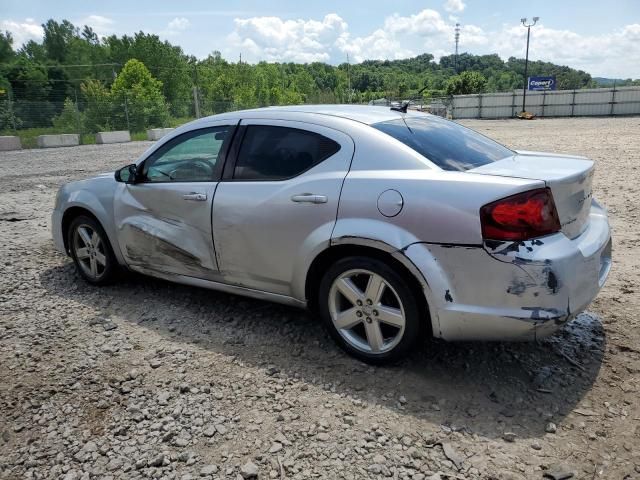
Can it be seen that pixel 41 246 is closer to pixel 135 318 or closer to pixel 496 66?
pixel 135 318

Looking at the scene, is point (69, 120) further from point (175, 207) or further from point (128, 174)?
point (175, 207)

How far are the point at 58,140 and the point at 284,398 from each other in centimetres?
2665

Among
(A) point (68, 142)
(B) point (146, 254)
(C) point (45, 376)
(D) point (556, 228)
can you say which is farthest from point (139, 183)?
(A) point (68, 142)

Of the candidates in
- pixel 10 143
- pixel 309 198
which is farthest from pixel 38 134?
pixel 309 198

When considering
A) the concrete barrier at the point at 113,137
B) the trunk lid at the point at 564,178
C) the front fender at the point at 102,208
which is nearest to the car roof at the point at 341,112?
the trunk lid at the point at 564,178

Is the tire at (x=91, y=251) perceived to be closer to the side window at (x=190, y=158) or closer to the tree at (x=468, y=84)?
the side window at (x=190, y=158)

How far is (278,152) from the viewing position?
3486 millimetres

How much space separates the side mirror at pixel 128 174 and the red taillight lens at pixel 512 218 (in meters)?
2.88

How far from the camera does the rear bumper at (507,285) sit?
2605 millimetres

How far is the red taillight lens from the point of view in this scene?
8.61 ft

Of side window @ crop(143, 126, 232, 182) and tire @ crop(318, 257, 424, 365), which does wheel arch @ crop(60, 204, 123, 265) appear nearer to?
side window @ crop(143, 126, 232, 182)

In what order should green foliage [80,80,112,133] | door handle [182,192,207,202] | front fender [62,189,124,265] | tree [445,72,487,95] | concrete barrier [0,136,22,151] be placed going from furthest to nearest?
tree [445,72,487,95], green foliage [80,80,112,133], concrete barrier [0,136,22,151], front fender [62,189,124,265], door handle [182,192,207,202]

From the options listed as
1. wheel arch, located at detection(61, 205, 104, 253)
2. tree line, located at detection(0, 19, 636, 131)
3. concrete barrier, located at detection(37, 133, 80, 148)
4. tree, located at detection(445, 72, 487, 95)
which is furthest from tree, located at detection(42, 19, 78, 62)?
wheel arch, located at detection(61, 205, 104, 253)

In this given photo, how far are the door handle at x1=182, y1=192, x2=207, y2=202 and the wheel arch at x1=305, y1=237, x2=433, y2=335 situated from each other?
101 cm
